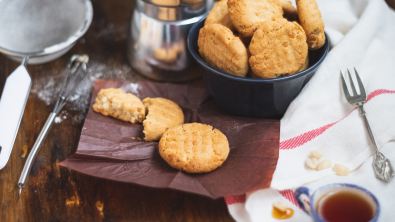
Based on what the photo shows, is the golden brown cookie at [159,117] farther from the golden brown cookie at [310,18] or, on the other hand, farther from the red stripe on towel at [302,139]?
the golden brown cookie at [310,18]

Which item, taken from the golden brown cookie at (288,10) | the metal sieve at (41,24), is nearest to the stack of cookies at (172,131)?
the metal sieve at (41,24)

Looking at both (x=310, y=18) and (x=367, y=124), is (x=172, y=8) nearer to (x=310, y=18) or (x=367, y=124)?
(x=310, y=18)

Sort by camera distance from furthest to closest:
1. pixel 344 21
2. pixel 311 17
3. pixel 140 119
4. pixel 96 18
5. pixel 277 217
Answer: pixel 96 18 < pixel 344 21 < pixel 140 119 < pixel 311 17 < pixel 277 217

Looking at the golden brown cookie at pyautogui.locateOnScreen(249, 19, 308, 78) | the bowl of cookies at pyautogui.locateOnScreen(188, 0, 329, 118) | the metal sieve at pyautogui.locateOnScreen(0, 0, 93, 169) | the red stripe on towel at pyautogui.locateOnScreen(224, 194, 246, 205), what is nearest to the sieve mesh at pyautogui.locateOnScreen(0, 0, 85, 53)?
the metal sieve at pyautogui.locateOnScreen(0, 0, 93, 169)

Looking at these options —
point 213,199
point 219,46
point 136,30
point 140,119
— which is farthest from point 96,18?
point 213,199

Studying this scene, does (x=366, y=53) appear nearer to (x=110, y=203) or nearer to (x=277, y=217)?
(x=277, y=217)

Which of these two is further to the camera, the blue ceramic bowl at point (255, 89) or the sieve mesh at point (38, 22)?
the sieve mesh at point (38, 22)
